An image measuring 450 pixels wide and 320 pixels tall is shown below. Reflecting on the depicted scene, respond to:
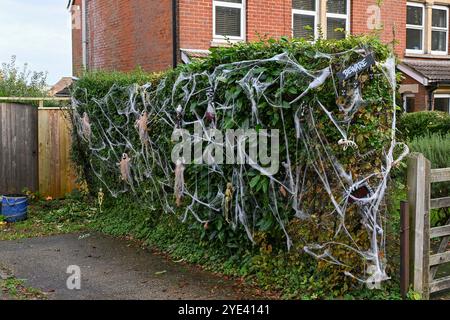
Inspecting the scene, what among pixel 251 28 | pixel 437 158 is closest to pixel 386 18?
pixel 251 28

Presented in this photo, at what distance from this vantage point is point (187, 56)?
1268 cm

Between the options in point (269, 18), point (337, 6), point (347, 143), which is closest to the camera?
point (347, 143)

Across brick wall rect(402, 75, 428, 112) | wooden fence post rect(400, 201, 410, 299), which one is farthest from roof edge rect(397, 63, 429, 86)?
wooden fence post rect(400, 201, 410, 299)

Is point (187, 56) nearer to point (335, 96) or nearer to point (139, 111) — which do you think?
point (139, 111)

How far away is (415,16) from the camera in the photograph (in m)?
17.7

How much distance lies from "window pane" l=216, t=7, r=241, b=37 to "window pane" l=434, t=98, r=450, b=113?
7234 millimetres

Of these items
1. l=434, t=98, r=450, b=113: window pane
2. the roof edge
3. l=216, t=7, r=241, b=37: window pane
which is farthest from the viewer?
l=434, t=98, r=450, b=113: window pane

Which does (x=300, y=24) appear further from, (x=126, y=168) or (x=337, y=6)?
(x=126, y=168)

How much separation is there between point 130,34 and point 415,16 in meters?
9.07

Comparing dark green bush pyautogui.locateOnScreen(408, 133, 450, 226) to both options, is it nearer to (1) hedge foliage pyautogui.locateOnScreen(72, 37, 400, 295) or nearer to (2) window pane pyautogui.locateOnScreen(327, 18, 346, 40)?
(1) hedge foliage pyautogui.locateOnScreen(72, 37, 400, 295)

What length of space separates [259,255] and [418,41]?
13.6 meters

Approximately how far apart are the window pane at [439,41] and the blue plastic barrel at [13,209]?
13.8 metres

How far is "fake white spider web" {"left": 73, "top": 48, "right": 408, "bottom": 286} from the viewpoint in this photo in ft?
17.7

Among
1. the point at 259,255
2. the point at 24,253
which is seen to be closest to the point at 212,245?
the point at 259,255
